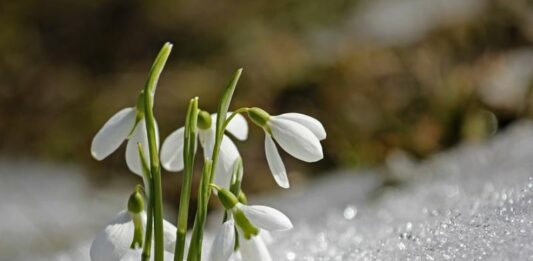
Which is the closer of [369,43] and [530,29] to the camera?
[530,29]

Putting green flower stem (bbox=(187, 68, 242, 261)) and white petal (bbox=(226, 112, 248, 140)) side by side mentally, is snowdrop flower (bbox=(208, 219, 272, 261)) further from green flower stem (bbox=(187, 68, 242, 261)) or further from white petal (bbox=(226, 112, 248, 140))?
white petal (bbox=(226, 112, 248, 140))

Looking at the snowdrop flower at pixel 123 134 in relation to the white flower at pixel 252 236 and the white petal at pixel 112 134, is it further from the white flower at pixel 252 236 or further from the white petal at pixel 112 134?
the white flower at pixel 252 236

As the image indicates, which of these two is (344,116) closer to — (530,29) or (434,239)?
(530,29)

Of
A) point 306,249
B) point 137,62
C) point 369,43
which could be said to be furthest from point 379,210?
point 137,62

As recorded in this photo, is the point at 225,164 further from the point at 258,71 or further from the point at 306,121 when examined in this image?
the point at 258,71

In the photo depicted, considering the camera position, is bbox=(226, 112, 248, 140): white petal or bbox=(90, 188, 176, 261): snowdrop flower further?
bbox=(226, 112, 248, 140): white petal

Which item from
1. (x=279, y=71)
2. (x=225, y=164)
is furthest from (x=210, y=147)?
(x=279, y=71)

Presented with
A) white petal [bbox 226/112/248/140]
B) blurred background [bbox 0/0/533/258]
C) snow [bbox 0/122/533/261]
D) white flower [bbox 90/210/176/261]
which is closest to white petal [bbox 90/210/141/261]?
white flower [bbox 90/210/176/261]
